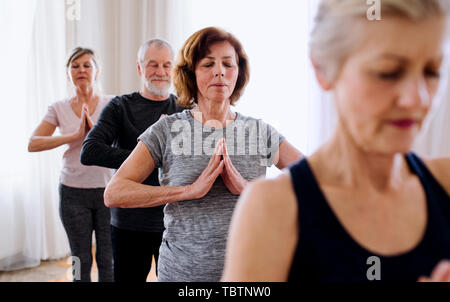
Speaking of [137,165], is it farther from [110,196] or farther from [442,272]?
[442,272]

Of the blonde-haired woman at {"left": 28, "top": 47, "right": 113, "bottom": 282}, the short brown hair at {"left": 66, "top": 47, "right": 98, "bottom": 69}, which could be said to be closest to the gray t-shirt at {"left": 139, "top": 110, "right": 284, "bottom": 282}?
the blonde-haired woman at {"left": 28, "top": 47, "right": 113, "bottom": 282}

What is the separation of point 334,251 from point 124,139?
1.29m

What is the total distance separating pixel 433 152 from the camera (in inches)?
112

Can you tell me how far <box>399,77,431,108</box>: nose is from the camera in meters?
0.42

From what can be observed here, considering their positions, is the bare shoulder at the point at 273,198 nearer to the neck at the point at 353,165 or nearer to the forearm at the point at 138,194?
the neck at the point at 353,165

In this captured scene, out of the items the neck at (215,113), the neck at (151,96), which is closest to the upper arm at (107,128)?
the neck at (151,96)

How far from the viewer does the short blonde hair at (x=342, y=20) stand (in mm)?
426

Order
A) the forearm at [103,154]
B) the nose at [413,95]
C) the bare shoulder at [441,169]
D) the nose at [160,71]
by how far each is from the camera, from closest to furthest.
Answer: the nose at [413,95], the bare shoulder at [441,169], the forearm at [103,154], the nose at [160,71]

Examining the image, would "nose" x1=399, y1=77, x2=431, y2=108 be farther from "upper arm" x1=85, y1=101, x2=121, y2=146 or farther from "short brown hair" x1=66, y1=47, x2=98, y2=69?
"short brown hair" x1=66, y1=47, x2=98, y2=69

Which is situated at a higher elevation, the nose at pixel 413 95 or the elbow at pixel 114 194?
the nose at pixel 413 95

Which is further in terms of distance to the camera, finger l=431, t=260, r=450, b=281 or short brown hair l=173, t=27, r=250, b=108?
short brown hair l=173, t=27, r=250, b=108

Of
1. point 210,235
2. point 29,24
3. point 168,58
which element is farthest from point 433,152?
point 29,24

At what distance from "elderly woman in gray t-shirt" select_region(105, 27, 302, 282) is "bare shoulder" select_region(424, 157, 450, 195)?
1.89ft

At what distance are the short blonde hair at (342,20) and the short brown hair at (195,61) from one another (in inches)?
29.0
